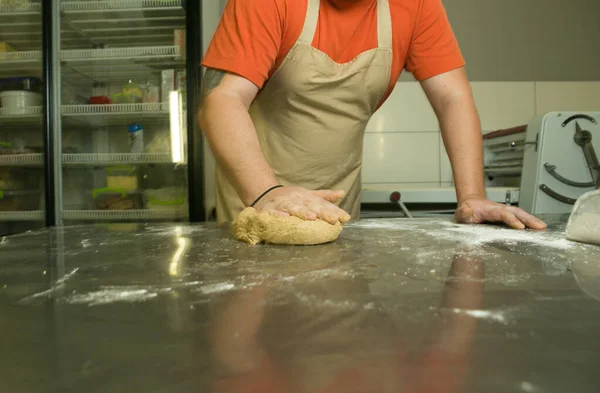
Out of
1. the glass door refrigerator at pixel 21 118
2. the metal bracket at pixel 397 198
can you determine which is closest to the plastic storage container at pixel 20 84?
the glass door refrigerator at pixel 21 118

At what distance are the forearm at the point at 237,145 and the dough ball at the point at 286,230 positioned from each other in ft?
0.39

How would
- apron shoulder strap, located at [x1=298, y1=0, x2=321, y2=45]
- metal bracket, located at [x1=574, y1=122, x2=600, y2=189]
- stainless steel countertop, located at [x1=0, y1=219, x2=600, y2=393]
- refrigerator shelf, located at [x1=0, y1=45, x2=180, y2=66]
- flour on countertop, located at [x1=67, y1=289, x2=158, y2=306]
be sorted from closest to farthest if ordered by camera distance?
stainless steel countertop, located at [x1=0, y1=219, x2=600, y2=393] → flour on countertop, located at [x1=67, y1=289, x2=158, y2=306] → apron shoulder strap, located at [x1=298, y1=0, x2=321, y2=45] → metal bracket, located at [x1=574, y1=122, x2=600, y2=189] → refrigerator shelf, located at [x1=0, y1=45, x2=180, y2=66]

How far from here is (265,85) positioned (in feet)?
4.02

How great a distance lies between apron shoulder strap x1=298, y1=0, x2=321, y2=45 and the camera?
1.12 m

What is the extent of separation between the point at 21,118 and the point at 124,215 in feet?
2.36

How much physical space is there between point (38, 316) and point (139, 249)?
0.37 metres

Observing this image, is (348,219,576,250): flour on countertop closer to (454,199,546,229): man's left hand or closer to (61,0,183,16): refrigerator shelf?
(454,199,546,229): man's left hand

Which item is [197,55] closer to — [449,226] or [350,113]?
[350,113]

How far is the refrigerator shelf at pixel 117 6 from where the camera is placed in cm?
238

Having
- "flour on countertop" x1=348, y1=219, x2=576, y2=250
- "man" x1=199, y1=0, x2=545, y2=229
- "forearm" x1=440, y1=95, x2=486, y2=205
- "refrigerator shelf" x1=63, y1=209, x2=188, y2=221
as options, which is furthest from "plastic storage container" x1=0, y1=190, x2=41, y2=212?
"forearm" x1=440, y1=95, x2=486, y2=205

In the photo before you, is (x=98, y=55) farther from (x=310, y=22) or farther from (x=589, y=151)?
(x=589, y=151)

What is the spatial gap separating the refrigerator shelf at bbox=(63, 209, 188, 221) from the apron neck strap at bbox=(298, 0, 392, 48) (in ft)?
5.21

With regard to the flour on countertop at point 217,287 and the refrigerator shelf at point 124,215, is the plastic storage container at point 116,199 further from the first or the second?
the flour on countertop at point 217,287

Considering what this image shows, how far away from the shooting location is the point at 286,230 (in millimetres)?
737
